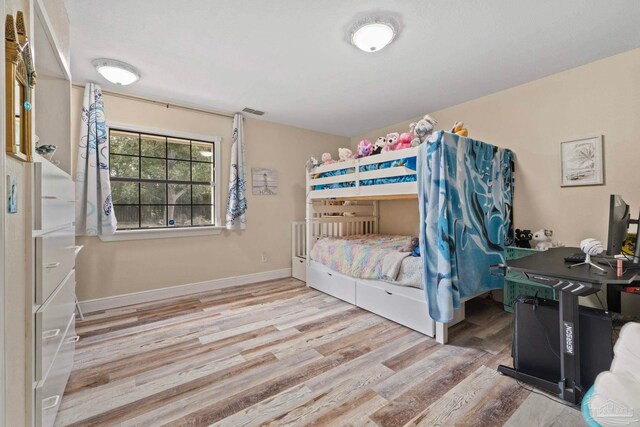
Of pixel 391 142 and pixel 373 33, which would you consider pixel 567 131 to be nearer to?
pixel 391 142

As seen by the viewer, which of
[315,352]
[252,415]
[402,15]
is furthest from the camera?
[315,352]

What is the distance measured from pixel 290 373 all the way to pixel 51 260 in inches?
57.3

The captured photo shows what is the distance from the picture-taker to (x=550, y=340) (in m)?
1.57

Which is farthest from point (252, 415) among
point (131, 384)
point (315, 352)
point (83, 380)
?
point (83, 380)

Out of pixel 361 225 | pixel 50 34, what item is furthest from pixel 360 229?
pixel 50 34

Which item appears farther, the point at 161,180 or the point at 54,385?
the point at 161,180

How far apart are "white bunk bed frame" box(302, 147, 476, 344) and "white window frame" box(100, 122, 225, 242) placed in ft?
3.89

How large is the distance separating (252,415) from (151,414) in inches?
21.6

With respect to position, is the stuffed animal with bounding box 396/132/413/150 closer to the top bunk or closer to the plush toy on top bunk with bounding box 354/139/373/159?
the top bunk

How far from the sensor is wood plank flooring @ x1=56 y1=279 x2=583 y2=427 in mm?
1389

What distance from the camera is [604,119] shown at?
231cm

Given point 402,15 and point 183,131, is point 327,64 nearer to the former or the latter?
point 402,15

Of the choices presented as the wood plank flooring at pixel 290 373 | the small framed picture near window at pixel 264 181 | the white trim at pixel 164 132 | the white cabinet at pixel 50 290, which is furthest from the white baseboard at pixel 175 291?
the white trim at pixel 164 132

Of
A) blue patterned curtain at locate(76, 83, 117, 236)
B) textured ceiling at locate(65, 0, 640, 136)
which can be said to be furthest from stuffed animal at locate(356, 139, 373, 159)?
blue patterned curtain at locate(76, 83, 117, 236)
